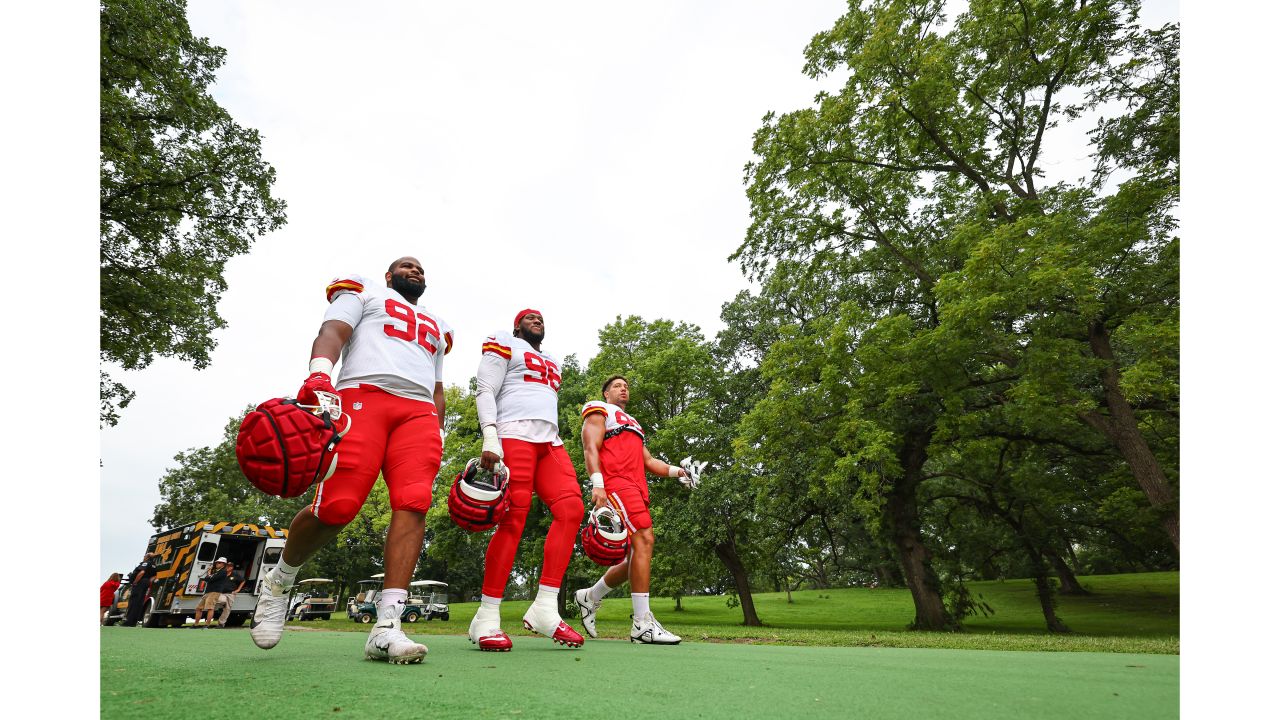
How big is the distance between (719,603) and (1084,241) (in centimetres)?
3161

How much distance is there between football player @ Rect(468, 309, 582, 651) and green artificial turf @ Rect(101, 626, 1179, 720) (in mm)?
1174

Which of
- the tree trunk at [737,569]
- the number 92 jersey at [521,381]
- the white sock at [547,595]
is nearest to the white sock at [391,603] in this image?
the white sock at [547,595]

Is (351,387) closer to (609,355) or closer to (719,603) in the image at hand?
(609,355)

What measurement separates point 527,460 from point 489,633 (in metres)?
1.20

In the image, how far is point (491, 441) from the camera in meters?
4.27

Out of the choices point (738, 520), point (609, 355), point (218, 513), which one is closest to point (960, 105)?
point (738, 520)

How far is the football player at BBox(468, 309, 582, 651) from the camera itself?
4.43 m

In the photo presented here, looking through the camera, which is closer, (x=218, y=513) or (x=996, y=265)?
(x=996, y=265)

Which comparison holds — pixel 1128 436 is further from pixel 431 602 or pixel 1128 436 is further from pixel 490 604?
pixel 431 602

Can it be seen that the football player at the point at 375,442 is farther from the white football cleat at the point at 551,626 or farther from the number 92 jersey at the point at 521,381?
the white football cleat at the point at 551,626

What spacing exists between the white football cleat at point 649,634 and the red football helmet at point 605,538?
540 millimetres

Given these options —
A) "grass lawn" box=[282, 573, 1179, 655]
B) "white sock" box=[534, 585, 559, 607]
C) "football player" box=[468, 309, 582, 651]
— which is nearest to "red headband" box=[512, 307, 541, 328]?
"football player" box=[468, 309, 582, 651]

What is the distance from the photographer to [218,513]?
4400 cm

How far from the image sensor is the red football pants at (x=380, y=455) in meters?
3.22
